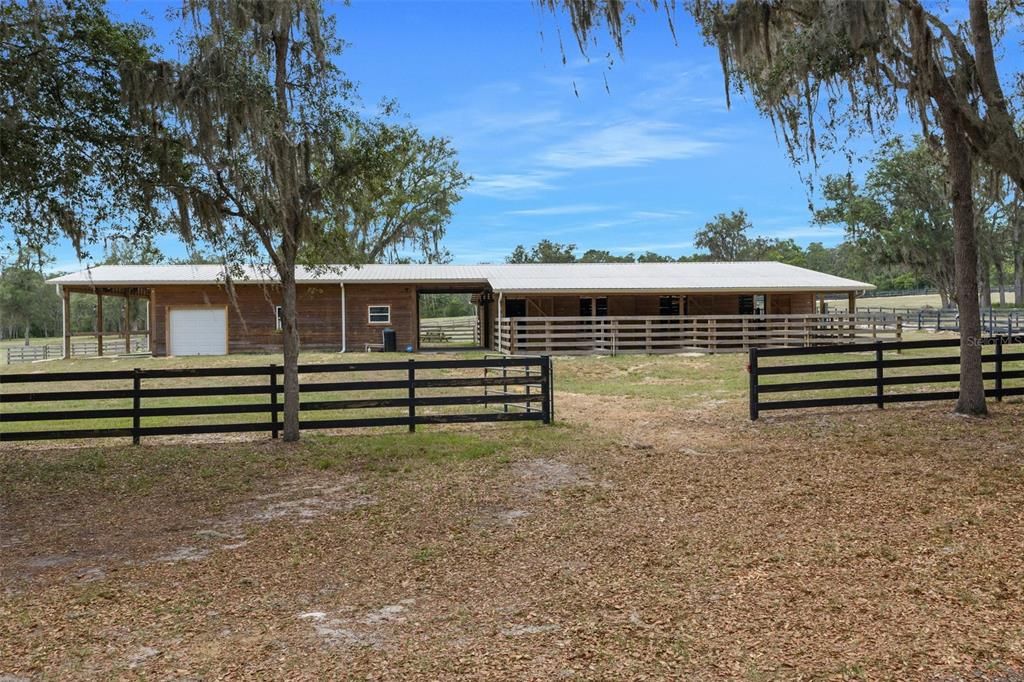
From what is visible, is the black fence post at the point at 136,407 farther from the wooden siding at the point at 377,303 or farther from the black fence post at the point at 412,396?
the wooden siding at the point at 377,303

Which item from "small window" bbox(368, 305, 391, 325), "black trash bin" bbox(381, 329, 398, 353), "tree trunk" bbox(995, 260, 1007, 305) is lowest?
"black trash bin" bbox(381, 329, 398, 353)

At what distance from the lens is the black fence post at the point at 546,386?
10.7 meters

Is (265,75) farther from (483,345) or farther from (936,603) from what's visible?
(483,345)

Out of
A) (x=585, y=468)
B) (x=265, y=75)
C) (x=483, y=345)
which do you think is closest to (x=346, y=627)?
(x=585, y=468)

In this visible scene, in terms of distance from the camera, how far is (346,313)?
27625 millimetres

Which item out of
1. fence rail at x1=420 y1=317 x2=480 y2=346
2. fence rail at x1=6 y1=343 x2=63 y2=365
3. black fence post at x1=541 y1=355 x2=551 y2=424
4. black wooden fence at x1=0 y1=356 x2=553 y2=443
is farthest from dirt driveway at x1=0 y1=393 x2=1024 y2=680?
fence rail at x1=6 y1=343 x2=63 y2=365

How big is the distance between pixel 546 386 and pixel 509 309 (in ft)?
61.7

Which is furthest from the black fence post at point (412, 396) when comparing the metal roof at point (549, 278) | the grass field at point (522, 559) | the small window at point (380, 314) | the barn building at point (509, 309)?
the small window at point (380, 314)

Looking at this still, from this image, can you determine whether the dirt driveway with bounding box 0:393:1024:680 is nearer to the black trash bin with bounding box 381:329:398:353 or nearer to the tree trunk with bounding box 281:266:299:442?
the tree trunk with bounding box 281:266:299:442

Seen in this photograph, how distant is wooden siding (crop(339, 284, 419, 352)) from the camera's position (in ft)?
90.7

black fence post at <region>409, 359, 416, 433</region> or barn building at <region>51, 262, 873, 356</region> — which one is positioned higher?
barn building at <region>51, 262, 873, 356</region>

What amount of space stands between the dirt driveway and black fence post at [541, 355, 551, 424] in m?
1.84

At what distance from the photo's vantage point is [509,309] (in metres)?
29.4

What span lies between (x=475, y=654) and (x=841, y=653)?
182 cm
